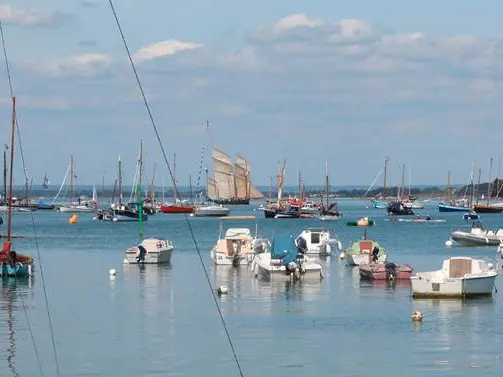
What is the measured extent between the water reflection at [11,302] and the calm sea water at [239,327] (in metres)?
0.07

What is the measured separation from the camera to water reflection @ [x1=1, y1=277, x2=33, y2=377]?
43.6 metres

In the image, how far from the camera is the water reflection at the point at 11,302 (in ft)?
143

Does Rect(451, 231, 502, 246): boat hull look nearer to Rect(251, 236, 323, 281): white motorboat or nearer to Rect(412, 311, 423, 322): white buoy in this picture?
Rect(251, 236, 323, 281): white motorboat

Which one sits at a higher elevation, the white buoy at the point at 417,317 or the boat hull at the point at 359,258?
the boat hull at the point at 359,258

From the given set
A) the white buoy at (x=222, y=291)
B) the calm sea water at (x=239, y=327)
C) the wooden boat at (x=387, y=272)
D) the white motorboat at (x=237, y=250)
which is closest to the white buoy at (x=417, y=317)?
the calm sea water at (x=239, y=327)

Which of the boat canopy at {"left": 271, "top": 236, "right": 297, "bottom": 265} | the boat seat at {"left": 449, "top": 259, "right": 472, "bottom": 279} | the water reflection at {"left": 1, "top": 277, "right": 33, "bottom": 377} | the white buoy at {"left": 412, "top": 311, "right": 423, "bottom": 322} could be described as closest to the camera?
the water reflection at {"left": 1, "top": 277, "right": 33, "bottom": 377}

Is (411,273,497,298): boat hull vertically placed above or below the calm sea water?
above

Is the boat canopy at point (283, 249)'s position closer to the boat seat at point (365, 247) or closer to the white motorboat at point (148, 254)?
the boat seat at point (365, 247)

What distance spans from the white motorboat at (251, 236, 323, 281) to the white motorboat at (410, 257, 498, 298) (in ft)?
40.2

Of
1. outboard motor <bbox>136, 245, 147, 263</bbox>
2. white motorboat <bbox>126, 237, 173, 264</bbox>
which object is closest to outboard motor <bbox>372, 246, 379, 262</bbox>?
white motorboat <bbox>126, 237, 173, 264</bbox>

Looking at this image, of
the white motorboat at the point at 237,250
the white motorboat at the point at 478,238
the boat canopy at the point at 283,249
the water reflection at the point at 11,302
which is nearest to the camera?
the water reflection at the point at 11,302

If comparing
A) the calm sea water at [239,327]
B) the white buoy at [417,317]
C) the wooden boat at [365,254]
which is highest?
the wooden boat at [365,254]

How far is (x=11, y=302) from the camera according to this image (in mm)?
62781

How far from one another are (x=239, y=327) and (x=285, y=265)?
22022 millimetres
